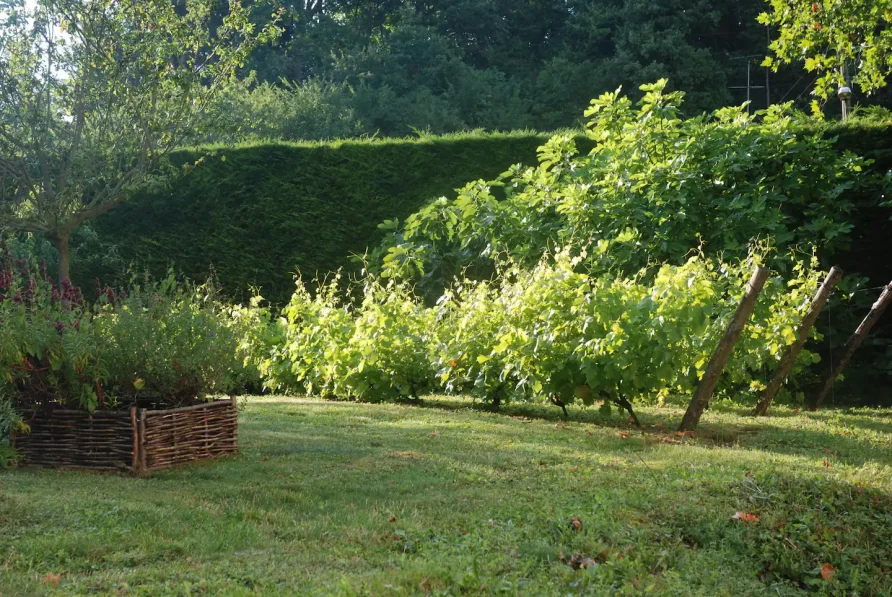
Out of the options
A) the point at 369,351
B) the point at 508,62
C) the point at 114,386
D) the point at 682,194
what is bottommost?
the point at 114,386

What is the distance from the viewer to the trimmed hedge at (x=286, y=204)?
1169 centimetres

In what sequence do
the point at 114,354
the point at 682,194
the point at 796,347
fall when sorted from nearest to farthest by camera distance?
the point at 114,354
the point at 796,347
the point at 682,194

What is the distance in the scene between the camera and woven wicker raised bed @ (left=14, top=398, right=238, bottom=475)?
15.4 feet

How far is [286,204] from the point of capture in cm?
1199

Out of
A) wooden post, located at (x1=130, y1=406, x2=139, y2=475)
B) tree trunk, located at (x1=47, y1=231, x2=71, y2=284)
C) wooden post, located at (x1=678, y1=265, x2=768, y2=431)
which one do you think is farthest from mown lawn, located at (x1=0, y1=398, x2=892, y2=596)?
tree trunk, located at (x1=47, y1=231, x2=71, y2=284)

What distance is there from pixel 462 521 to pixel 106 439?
2.02 meters

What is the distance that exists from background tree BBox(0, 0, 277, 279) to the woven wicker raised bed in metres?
4.60

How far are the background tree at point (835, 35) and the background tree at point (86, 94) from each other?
5874mm

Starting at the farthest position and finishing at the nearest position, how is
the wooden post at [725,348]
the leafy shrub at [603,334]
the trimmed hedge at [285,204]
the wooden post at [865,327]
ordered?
the trimmed hedge at [285,204]
the wooden post at [865,327]
the leafy shrub at [603,334]
the wooden post at [725,348]

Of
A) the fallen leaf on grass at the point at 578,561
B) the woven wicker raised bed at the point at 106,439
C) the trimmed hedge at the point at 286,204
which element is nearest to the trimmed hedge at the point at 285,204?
the trimmed hedge at the point at 286,204

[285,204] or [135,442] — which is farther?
[285,204]

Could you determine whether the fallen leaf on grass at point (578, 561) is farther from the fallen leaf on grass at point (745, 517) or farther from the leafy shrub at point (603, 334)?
the leafy shrub at point (603, 334)

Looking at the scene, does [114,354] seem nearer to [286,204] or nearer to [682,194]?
[682,194]

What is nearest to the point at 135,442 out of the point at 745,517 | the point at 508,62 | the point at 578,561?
the point at 578,561
